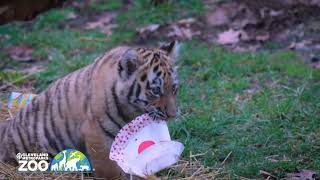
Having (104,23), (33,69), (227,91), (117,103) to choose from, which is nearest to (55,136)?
(117,103)

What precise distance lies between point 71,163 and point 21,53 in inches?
130

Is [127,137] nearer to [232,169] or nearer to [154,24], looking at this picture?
[232,169]

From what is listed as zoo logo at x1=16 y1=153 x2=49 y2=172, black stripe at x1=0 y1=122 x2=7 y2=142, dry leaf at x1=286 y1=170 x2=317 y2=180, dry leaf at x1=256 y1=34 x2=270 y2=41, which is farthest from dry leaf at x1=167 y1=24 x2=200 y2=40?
zoo logo at x1=16 y1=153 x2=49 y2=172

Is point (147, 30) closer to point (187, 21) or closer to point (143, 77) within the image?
point (187, 21)

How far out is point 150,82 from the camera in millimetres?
3844

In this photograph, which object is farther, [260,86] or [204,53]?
[204,53]

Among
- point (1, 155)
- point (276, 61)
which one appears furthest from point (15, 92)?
point (276, 61)

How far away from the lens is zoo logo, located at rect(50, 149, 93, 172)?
3830 mm

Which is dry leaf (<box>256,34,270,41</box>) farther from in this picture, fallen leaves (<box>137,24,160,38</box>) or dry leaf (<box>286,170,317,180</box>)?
dry leaf (<box>286,170,317,180</box>)

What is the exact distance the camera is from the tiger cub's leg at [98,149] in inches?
155

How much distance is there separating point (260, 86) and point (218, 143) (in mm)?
1213

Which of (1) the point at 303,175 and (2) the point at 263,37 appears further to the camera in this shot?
(2) the point at 263,37

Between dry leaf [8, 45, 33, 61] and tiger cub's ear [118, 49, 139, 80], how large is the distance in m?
3.05

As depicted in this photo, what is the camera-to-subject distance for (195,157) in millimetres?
4469
